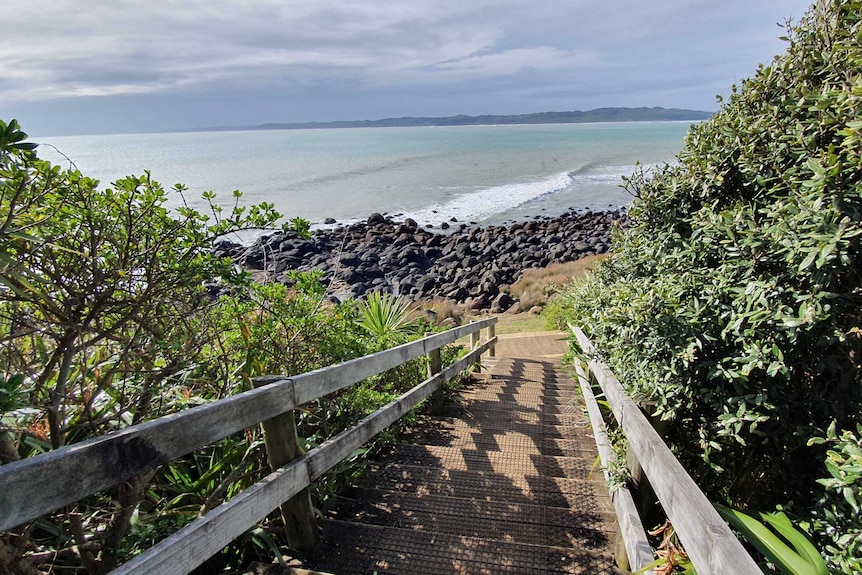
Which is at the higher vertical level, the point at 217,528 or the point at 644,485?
the point at 217,528

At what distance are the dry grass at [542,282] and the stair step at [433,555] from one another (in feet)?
45.9

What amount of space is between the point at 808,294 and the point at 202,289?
2709 mm

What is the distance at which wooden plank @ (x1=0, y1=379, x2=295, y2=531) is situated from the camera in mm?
1335

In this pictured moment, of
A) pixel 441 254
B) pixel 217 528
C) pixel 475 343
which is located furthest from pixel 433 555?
pixel 441 254

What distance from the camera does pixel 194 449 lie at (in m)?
1.86

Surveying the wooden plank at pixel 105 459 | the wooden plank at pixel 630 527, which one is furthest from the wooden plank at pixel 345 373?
the wooden plank at pixel 630 527

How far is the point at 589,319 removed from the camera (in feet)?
14.5

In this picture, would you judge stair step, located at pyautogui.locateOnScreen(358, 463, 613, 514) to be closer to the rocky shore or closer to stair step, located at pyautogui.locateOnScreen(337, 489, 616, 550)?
stair step, located at pyautogui.locateOnScreen(337, 489, 616, 550)

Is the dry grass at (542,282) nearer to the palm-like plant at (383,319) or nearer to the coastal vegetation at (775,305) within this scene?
the palm-like plant at (383,319)

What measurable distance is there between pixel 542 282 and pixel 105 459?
19.0 metres

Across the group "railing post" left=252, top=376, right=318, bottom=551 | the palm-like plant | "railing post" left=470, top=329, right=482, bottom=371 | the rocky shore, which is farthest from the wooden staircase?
the rocky shore

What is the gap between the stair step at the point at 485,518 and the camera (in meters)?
2.93

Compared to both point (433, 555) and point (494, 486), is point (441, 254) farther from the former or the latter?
point (433, 555)

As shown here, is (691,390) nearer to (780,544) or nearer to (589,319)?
(780,544)
